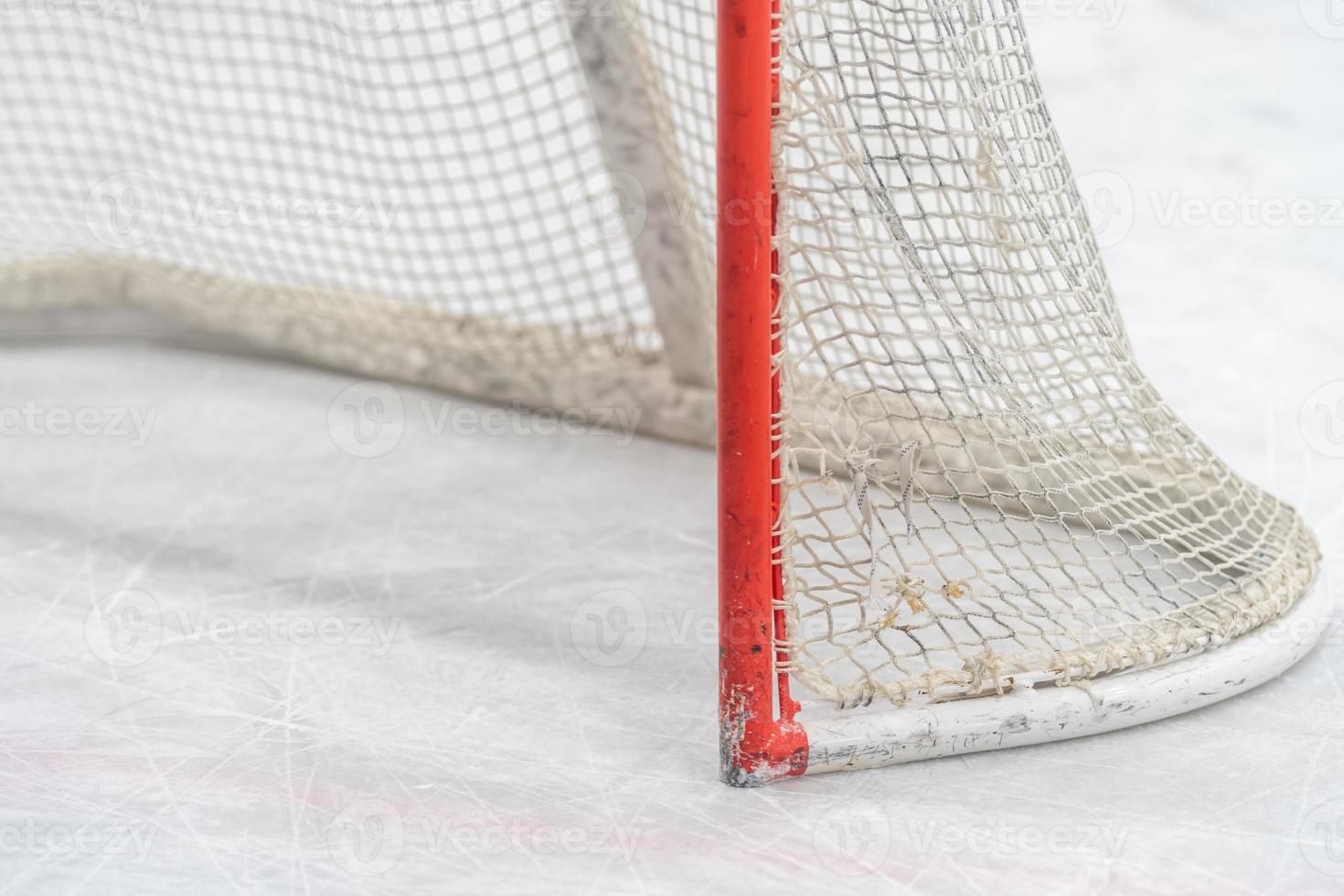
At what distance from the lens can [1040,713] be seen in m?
1.83

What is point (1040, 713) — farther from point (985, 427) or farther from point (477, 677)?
point (477, 677)

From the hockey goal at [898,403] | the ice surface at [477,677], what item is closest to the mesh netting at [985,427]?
the hockey goal at [898,403]

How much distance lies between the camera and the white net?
1799mm

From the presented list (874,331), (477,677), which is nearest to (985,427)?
(874,331)

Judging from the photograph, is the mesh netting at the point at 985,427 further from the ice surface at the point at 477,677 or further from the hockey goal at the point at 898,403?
the ice surface at the point at 477,677

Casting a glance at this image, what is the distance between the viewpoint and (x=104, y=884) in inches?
63.6

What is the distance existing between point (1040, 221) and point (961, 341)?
0.77 ft

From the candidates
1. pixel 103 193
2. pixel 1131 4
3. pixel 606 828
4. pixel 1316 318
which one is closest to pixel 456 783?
pixel 606 828

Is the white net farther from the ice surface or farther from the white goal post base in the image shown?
the ice surface

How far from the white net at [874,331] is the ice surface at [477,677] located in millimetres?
141

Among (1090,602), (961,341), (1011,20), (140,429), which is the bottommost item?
(140,429)

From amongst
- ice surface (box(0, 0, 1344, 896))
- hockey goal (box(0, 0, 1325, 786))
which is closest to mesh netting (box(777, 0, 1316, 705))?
hockey goal (box(0, 0, 1325, 786))

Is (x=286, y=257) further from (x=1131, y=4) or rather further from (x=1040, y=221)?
(x=1131, y=4)

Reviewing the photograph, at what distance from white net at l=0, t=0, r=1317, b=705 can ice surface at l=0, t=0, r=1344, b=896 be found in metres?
0.14
